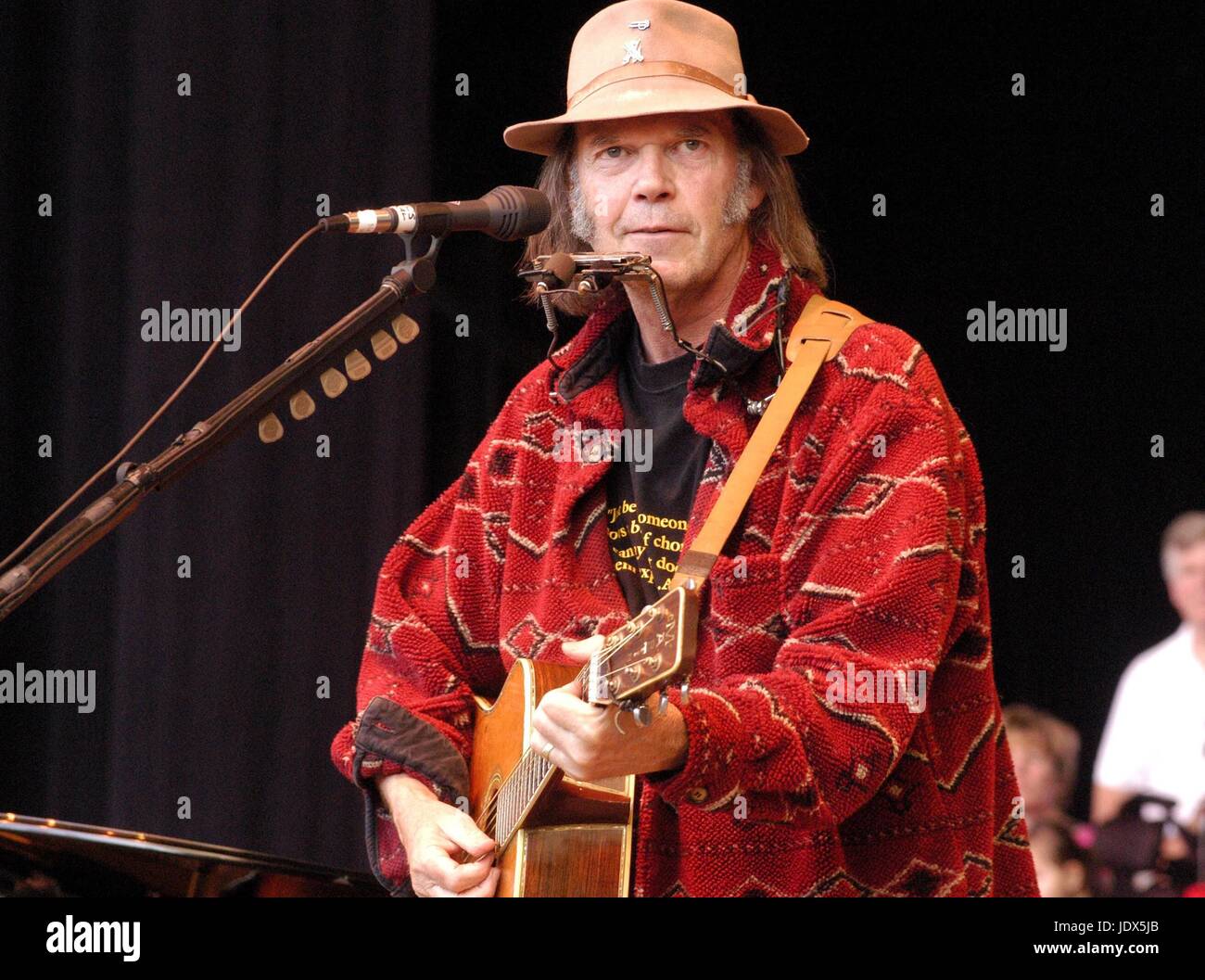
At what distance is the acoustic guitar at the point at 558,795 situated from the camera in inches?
68.6

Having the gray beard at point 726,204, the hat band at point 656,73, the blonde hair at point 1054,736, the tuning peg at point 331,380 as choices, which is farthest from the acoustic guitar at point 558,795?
the blonde hair at point 1054,736

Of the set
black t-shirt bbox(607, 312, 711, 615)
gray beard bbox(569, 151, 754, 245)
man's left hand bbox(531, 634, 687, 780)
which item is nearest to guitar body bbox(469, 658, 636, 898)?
man's left hand bbox(531, 634, 687, 780)

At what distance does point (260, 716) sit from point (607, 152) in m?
1.66

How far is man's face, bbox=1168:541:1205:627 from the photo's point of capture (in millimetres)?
3639

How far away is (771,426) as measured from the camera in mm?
2189

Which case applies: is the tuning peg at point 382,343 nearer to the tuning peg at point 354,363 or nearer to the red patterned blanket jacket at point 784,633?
the tuning peg at point 354,363

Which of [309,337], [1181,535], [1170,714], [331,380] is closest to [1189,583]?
[1181,535]

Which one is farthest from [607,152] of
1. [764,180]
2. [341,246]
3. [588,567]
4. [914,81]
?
[914,81]

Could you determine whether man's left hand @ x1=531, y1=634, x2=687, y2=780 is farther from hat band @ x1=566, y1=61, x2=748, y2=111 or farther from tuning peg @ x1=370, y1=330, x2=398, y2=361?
hat band @ x1=566, y1=61, x2=748, y2=111

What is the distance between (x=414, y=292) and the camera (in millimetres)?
2193

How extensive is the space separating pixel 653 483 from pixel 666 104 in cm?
56

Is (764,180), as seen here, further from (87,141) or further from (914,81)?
(87,141)

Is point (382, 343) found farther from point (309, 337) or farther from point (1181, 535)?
point (1181, 535)

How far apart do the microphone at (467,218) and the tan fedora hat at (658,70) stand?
0.28 metres
